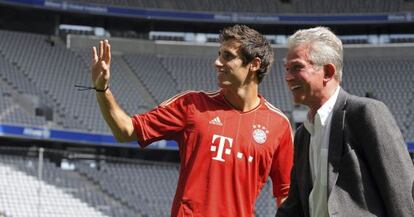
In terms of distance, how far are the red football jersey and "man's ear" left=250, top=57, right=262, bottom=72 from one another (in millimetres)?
269

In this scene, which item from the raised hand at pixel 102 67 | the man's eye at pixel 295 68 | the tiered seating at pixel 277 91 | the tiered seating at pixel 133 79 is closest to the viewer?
the man's eye at pixel 295 68

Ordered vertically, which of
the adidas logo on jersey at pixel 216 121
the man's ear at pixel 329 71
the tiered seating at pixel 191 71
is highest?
the man's ear at pixel 329 71

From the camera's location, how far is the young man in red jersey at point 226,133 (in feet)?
12.8

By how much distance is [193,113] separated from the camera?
13.3 ft

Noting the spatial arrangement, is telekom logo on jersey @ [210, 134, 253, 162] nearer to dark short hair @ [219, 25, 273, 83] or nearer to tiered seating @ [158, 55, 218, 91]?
dark short hair @ [219, 25, 273, 83]

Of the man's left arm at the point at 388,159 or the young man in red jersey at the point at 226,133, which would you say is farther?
the young man in red jersey at the point at 226,133

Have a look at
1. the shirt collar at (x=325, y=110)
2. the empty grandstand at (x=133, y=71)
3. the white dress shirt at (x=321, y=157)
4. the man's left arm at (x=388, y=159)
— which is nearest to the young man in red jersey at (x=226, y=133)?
the white dress shirt at (x=321, y=157)

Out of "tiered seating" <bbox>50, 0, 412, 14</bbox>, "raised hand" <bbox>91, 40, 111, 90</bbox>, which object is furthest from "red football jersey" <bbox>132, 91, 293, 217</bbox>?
"tiered seating" <bbox>50, 0, 412, 14</bbox>

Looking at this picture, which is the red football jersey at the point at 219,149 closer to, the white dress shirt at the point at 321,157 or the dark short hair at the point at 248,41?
the dark short hair at the point at 248,41

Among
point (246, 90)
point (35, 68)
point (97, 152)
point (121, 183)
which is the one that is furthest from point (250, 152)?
point (35, 68)

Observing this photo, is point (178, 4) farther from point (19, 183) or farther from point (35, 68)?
point (19, 183)

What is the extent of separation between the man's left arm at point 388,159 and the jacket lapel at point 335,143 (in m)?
0.10

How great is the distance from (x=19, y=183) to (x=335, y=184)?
58.4 feet

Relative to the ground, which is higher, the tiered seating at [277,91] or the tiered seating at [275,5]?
the tiered seating at [275,5]
